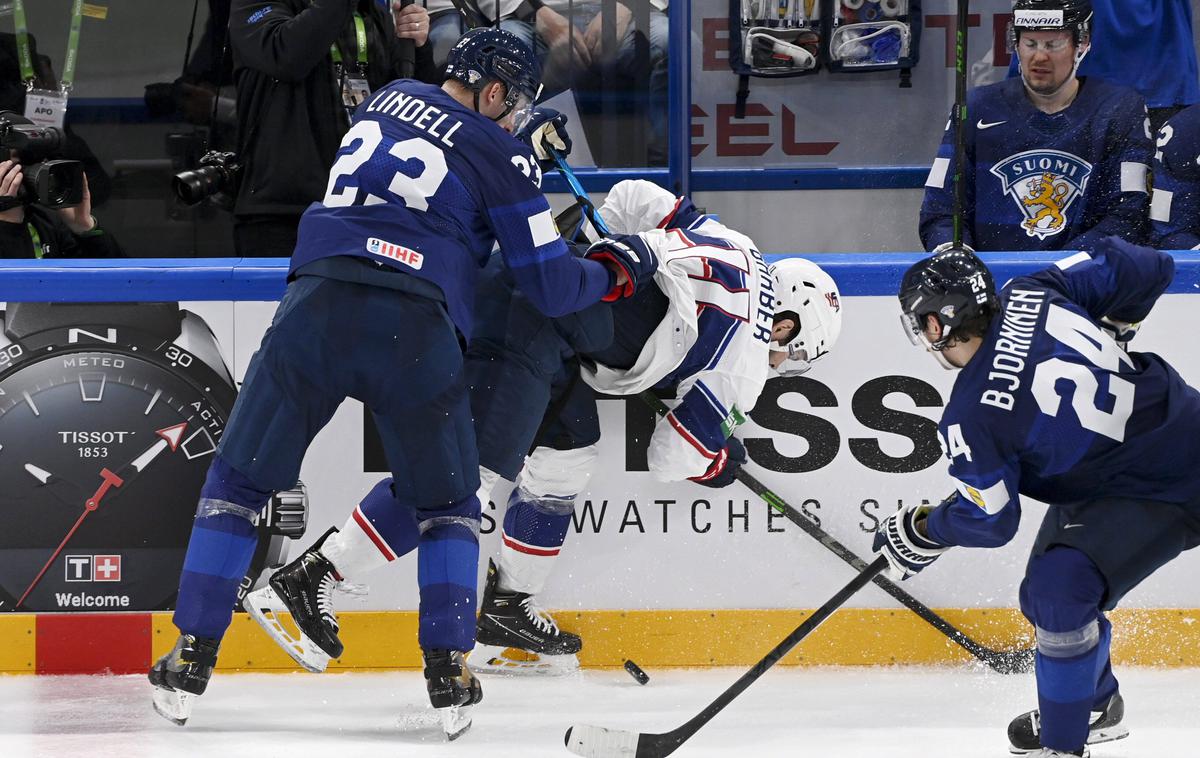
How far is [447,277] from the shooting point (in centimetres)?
284

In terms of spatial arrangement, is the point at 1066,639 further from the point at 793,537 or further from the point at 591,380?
the point at 591,380

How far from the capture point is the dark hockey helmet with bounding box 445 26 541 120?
2939 mm

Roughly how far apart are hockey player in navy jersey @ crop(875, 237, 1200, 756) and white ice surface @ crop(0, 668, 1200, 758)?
15.0 inches

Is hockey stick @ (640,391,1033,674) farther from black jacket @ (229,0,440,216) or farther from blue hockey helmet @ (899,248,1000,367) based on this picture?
black jacket @ (229,0,440,216)

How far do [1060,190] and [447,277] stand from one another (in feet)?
6.05

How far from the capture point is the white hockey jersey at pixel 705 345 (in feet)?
10.7

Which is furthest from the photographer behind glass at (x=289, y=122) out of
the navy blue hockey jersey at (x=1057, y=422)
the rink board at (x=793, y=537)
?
the navy blue hockey jersey at (x=1057, y=422)

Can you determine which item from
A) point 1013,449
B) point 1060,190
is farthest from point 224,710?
point 1060,190

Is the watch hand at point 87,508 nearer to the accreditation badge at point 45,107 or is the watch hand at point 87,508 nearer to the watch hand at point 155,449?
the watch hand at point 155,449

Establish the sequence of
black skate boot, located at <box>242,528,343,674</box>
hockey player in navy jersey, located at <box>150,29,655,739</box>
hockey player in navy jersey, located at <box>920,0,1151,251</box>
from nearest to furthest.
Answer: hockey player in navy jersey, located at <box>150,29,655,739</box>
black skate boot, located at <box>242,528,343,674</box>
hockey player in navy jersey, located at <box>920,0,1151,251</box>

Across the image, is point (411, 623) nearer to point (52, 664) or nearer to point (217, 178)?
point (52, 664)

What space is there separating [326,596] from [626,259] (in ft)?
2.97

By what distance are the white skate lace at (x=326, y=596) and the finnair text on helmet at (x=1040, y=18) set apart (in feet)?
7.16

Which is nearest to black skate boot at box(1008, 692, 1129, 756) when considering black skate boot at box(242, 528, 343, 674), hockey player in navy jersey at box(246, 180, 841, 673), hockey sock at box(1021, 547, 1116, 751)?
hockey sock at box(1021, 547, 1116, 751)
